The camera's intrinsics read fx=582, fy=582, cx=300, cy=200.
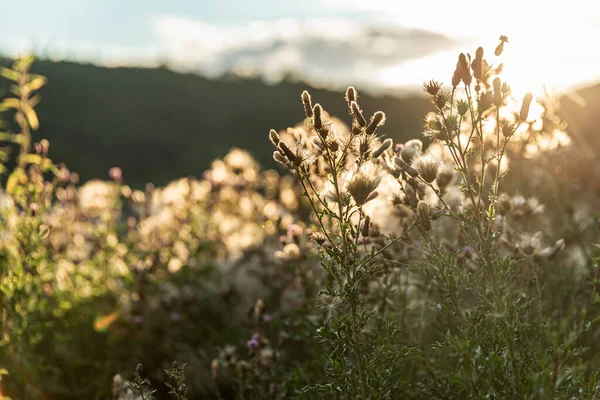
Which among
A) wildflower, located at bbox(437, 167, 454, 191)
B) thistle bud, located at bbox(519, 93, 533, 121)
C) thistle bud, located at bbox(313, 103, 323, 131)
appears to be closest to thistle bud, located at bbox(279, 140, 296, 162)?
thistle bud, located at bbox(313, 103, 323, 131)

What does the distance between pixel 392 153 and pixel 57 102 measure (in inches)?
1203

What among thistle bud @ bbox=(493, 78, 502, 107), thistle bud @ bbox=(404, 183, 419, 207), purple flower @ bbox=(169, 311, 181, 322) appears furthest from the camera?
purple flower @ bbox=(169, 311, 181, 322)

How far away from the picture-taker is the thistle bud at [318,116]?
7.03 feet

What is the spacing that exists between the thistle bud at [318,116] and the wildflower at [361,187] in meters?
0.23

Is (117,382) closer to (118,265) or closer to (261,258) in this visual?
(261,258)

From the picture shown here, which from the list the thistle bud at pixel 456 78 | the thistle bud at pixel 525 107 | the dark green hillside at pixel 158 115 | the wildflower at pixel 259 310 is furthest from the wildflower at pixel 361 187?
the dark green hillside at pixel 158 115

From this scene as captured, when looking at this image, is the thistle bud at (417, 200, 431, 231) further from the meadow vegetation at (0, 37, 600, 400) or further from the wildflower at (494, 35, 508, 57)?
the wildflower at (494, 35, 508, 57)

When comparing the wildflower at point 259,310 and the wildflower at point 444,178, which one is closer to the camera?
the wildflower at point 444,178

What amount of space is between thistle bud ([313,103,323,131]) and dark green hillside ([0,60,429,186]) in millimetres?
20566

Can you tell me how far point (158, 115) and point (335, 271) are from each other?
29.5 metres

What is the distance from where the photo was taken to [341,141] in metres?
2.33

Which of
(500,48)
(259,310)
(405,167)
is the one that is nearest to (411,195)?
(405,167)

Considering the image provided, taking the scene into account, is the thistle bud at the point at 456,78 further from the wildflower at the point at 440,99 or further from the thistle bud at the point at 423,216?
the thistle bud at the point at 423,216

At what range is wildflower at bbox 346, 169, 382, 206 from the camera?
215 centimetres
